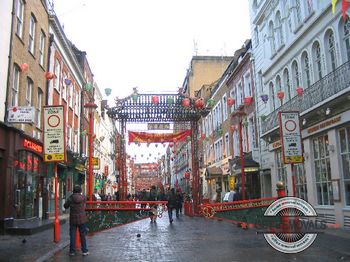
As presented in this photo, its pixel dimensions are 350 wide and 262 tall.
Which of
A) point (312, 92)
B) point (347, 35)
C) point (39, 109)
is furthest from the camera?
point (39, 109)

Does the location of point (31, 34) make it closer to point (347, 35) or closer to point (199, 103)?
point (199, 103)

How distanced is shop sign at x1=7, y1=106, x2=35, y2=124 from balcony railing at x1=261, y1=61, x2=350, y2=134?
11.0m

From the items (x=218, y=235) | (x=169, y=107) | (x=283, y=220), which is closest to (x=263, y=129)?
(x=169, y=107)

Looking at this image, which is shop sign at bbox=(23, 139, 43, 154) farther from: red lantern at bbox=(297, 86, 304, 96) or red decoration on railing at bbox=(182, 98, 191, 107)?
red lantern at bbox=(297, 86, 304, 96)

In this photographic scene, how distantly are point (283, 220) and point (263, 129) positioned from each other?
14.9 metres

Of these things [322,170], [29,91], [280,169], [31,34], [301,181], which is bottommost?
[301,181]

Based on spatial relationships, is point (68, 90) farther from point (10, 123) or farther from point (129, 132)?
point (10, 123)

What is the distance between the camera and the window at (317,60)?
17.5m

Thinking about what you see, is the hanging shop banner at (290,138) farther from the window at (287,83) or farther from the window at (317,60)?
the window at (287,83)

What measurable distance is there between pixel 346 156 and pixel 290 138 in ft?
13.1

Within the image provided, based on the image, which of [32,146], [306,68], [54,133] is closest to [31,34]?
[32,146]

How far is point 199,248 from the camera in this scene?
11.2 m

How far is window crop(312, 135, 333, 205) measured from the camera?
16.6 m

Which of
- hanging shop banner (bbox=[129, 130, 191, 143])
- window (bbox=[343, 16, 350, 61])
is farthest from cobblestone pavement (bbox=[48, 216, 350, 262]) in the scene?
hanging shop banner (bbox=[129, 130, 191, 143])
